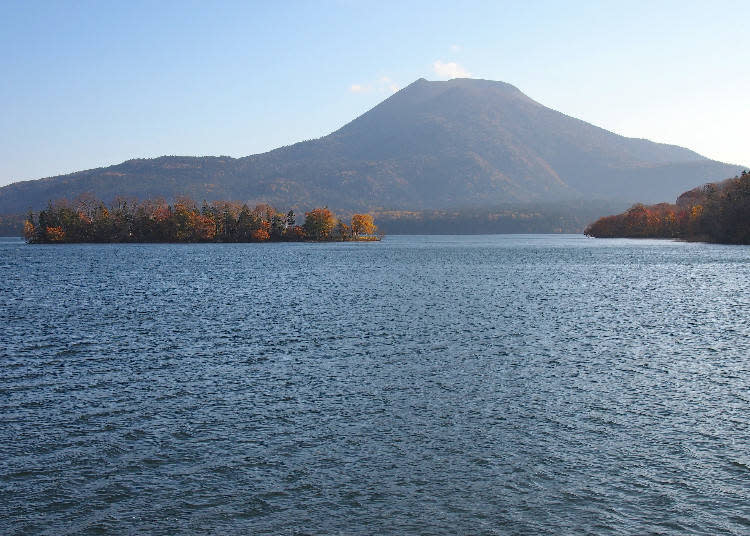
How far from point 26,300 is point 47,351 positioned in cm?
3544

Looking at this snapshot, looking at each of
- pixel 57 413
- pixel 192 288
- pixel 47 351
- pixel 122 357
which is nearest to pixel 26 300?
pixel 192 288

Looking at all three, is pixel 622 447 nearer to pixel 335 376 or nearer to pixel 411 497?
pixel 411 497

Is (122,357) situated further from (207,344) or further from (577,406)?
(577,406)

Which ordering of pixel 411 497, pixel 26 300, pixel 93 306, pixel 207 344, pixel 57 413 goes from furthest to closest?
1. pixel 26 300
2. pixel 93 306
3. pixel 207 344
4. pixel 57 413
5. pixel 411 497

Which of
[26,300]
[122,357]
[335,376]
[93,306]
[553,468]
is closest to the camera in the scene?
[553,468]

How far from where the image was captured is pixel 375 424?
23.2m

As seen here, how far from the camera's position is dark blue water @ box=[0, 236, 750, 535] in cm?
1606

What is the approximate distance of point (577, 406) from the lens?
83.8ft

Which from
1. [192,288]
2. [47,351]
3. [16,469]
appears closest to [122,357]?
Answer: [47,351]

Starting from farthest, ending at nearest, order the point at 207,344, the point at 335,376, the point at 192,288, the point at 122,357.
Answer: the point at 192,288 < the point at 207,344 < the point at 122,357 < the point at 335,376

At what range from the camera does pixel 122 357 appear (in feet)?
118

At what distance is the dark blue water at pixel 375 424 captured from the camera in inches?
632

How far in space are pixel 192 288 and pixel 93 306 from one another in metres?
20.8

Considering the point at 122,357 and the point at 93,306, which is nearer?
the point at 122,357
